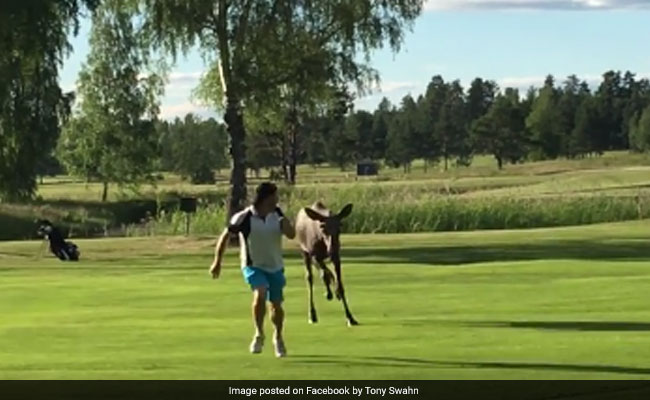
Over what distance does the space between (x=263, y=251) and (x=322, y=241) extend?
4.32 m

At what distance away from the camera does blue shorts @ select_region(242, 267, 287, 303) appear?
15.3 metres

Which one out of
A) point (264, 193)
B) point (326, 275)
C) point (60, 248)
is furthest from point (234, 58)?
point (264, 193)

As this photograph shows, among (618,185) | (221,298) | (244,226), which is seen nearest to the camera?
(244,226)

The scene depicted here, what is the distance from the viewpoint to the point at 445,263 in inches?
1407

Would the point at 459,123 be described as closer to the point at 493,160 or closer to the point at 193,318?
the point at 493,160

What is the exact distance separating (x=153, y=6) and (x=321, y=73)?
5799 millimetres

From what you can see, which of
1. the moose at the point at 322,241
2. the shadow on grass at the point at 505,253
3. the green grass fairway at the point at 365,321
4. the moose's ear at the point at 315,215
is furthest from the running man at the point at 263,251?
the shadow on grass at the point at 505,253

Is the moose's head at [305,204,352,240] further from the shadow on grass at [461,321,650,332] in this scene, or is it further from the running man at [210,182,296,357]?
the running man at [210,182,296,357]

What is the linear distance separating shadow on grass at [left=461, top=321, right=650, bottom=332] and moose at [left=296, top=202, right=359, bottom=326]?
1.86 m

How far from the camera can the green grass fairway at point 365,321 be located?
1426cm

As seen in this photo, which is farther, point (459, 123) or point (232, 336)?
point (459, 123)

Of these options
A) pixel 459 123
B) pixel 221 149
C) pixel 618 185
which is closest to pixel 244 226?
pixel 618 185
